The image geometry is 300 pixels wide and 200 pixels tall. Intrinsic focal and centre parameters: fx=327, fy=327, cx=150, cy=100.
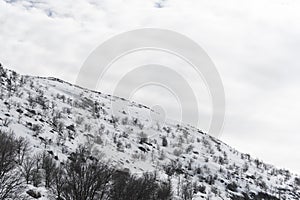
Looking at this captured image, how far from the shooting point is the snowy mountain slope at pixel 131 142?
2670 inches

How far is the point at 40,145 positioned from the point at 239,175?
67960mm

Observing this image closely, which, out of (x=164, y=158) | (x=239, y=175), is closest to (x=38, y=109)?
(x=164, y=158)

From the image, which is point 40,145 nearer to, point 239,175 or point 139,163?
point 139,163

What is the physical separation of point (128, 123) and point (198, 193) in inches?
1890

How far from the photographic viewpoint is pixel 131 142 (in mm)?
98750

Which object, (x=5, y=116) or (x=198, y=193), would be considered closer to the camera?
(x=5, y=116)

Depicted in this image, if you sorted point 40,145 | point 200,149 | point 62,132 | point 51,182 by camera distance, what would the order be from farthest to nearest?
point 200,149, point 62,132, point 40,145, point 51,182

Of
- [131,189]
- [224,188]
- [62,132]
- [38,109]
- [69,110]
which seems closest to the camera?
[131,189]

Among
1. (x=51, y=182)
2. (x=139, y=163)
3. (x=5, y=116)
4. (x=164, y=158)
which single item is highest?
(x=164, y=158)

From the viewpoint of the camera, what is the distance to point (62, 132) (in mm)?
75750

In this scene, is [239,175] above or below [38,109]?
above

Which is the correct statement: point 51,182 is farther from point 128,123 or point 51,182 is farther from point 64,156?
point 128,123

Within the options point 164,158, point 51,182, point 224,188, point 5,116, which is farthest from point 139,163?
point 51,182

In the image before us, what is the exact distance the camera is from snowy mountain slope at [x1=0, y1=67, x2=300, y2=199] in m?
67.8
